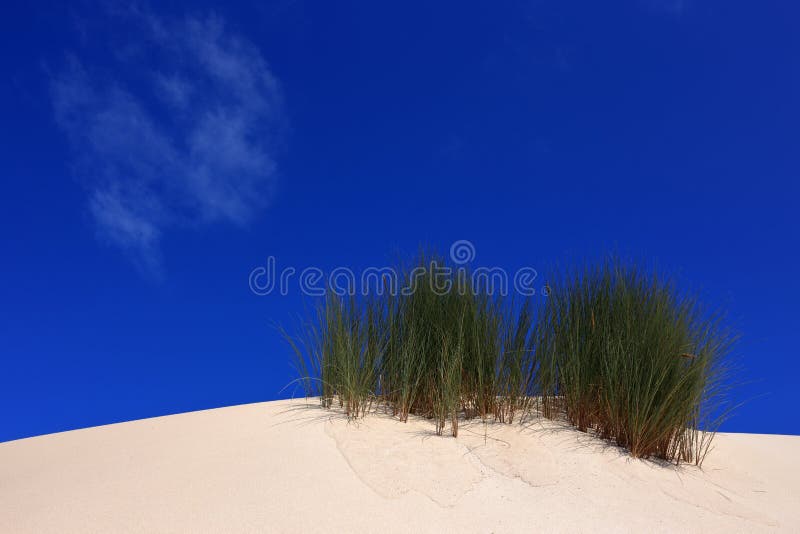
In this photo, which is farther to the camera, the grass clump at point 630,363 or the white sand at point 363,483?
the grass clump at point 630,363

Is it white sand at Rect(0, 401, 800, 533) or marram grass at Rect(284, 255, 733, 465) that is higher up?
marram grass at Rect(284, 255, 733, 465)

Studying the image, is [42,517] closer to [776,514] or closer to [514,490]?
[514,490]

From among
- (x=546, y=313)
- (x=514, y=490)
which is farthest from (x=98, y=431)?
(x=546, y=313)

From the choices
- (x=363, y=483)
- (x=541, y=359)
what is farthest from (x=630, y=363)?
(x=363, y=483)

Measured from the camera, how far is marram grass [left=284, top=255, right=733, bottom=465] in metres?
3.73

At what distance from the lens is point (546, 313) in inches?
167

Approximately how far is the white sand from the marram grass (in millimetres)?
197

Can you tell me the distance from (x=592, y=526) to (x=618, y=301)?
5.62 ft

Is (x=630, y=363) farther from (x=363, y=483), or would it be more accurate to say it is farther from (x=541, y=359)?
(x=363, y=483)

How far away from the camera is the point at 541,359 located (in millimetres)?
4152

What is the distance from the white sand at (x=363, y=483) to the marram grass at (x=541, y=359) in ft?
0.65

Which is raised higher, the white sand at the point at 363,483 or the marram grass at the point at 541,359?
the marram grass at the point at 541,359

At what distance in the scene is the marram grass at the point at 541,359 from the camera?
3729 millimetres

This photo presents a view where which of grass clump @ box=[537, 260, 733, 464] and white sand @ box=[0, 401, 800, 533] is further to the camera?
grass clump @ box=[537, 260, 733, 464]
